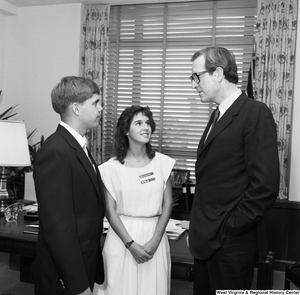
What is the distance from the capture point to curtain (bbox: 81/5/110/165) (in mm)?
5281

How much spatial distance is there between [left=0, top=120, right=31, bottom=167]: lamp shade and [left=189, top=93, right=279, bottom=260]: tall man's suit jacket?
167 cm

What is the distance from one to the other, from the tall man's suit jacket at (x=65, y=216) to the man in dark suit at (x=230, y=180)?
0.47m

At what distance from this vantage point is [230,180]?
1.69 meters

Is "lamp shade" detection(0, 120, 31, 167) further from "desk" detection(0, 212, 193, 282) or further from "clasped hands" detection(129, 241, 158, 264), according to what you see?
"clasped hands" detection(129, 241, 158, 264)

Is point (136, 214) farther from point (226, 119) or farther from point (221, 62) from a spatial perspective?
point (221, 62)

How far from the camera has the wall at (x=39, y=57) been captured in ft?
17.8

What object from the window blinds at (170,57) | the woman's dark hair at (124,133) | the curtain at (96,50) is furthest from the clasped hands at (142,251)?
the curtain at (96,50)

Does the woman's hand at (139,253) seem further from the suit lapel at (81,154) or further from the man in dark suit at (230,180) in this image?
the suit lapel at (81,154)

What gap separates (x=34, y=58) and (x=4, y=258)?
8.89 feet

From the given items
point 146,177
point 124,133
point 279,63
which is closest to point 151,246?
point 146,177

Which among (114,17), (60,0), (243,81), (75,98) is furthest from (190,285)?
(60,0)

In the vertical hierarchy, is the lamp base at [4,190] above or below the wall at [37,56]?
below

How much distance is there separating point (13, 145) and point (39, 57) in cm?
294

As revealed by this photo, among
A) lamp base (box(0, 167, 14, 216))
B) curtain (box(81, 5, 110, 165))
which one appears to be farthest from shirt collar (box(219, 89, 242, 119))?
curtain (box(81, 5, 110, 165))
